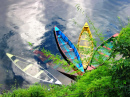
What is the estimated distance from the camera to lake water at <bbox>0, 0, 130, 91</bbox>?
694 inches

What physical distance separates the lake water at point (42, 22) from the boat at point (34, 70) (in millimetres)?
664

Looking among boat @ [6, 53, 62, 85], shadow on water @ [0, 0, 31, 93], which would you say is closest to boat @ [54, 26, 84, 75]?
boat @ [6, 53, 62, 85]

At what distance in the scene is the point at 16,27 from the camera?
2100 centimetres

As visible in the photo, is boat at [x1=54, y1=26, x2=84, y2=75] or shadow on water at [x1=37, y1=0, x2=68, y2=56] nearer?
boat at [x1=54, y1=26, x2=84, y2=75]

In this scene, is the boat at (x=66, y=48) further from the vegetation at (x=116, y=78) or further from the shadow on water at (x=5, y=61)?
the vegetation at (x=116, y=78)

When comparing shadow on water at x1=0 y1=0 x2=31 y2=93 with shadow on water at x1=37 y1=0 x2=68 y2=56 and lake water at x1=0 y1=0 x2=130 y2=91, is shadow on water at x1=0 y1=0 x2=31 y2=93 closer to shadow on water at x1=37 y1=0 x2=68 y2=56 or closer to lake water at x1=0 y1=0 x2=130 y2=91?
lake water at x1=0 y1=0 x2=130 y2=91

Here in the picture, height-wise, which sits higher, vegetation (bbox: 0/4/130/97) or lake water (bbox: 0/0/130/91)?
lake water (bbox: 0/0/130/91)

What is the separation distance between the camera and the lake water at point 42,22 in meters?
17.6

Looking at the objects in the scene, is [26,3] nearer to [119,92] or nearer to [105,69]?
[105,69]

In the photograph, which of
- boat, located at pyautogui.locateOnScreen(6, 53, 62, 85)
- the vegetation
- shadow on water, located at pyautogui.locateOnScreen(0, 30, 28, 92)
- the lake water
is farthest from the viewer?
the lake water

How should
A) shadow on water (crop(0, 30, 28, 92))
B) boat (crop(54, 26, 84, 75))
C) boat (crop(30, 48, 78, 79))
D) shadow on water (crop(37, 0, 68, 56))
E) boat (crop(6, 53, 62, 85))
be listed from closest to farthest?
shadow on water (crop(0, 30, 28, 92)), boat (crop(6, 53, 62, 85)), boat (crop(30, 48, 78, 79)), boat (crop(54, 26, 84, 75)), shadow on water (crop(37, 0, 68, 56))

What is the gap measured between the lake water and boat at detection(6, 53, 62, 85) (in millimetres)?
664

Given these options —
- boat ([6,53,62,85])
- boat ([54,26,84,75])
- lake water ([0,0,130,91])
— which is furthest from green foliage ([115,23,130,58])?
lake water ([0,0,130,91])

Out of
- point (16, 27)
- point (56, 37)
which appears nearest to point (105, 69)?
point (56, 37)
